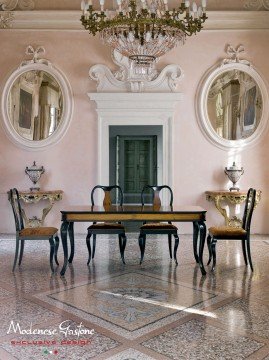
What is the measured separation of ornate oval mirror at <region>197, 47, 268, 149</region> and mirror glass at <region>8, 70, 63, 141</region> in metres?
2.63

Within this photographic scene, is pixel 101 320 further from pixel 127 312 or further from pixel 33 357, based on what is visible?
pixel 33 357

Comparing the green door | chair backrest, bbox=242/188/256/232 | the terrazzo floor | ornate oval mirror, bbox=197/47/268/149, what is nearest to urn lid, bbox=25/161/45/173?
the green door

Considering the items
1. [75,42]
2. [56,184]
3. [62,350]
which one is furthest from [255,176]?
[62,350]

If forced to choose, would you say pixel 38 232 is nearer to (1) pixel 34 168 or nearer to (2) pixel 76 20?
(1) pixel 34 168

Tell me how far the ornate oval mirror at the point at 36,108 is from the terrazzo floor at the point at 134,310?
257 cm

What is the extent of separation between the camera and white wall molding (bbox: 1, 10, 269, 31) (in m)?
7.00

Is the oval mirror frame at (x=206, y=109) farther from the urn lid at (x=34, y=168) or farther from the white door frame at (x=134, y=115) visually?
the urn lid at (x=34, y=168)

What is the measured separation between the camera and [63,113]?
7180 mm

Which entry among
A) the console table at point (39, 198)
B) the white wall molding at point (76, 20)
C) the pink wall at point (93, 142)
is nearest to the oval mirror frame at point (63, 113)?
the pink wall at point (93, 142)

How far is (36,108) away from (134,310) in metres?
4.88

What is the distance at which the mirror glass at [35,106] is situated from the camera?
283 inches

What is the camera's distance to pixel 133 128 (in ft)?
23.8

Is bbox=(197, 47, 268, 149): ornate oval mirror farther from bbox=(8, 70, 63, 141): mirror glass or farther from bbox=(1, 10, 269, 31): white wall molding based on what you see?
bbox=(8, 70, 63, 141): mirror glass

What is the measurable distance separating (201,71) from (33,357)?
5.91 meters
